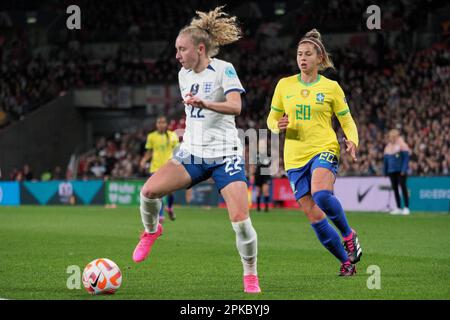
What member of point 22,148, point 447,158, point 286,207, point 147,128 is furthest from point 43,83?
point 447,158

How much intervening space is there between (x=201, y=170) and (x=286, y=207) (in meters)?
20.9

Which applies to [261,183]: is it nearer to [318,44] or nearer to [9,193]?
[9,193]

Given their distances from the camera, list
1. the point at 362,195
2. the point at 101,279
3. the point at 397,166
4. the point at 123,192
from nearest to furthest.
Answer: the point at 101,279 → the point at 397,166 → the point at 362,195 → the point at 123,192

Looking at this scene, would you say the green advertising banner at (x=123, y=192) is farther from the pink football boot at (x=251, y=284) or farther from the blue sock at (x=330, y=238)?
the pink football boot at (x=251, y=284)

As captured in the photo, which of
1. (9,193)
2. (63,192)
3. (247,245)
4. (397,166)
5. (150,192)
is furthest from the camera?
(9,193)

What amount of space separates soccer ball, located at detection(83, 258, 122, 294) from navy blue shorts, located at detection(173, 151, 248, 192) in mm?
1137

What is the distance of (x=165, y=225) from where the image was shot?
20281 mm

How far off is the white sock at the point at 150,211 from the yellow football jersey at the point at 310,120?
1699mm

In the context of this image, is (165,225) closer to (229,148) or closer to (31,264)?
(31,264)

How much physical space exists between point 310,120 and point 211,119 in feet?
6.29

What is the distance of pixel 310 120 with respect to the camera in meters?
9.96

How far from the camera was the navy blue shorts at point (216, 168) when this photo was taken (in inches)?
323

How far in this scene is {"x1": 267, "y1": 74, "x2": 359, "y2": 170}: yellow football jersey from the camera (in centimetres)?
992

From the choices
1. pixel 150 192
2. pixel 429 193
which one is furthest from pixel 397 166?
pixel 150 192
